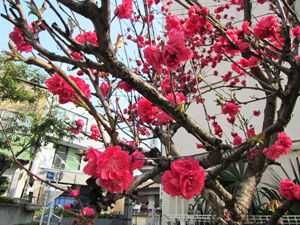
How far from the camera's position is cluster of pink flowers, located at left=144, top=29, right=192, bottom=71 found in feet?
3.31

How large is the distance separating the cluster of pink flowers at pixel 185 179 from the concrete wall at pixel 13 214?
898cm

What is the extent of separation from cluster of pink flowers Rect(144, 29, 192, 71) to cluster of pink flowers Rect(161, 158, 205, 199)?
1.91ft

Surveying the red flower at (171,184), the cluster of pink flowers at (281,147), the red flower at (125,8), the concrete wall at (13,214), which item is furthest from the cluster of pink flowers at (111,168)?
the concrete wall at (13,214)

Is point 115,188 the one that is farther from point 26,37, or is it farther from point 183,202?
point 183,202

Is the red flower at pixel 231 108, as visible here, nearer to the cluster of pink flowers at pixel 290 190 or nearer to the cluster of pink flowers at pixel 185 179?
the cluster of pink flowers at pixel 290 190

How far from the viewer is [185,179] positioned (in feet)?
3.53

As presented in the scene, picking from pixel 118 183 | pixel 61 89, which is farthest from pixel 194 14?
pixel 118 183

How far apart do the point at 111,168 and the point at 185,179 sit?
0.43m

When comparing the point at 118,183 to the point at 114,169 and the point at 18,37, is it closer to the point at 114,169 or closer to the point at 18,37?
the point at 114,169

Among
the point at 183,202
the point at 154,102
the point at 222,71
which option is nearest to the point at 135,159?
the point at 154,102

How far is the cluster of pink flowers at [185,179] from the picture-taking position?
3.54ft

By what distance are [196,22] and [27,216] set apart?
10289 millimetres

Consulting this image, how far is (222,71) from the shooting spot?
24.9 ft

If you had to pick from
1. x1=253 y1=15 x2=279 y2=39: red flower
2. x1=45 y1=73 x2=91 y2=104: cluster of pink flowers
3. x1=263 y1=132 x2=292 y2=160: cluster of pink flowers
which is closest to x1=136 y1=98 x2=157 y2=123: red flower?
x1=45 y1=73 x2=91 y2=104: cluster of pink flowers
